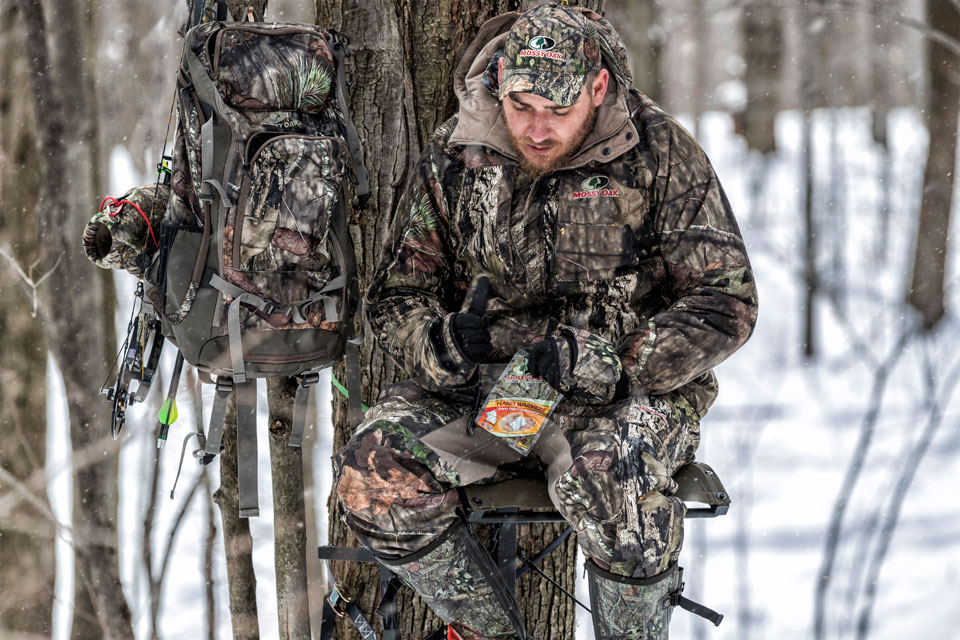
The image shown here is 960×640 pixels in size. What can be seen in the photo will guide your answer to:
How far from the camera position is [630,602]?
7.57 ft

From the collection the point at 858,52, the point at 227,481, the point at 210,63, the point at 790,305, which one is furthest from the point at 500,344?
the point at 858,52

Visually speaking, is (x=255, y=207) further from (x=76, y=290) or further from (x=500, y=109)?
(x=76, y=290)

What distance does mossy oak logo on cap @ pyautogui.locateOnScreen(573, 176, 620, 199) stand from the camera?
8.49ft

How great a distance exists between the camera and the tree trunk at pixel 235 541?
343cm

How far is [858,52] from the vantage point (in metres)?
11.9

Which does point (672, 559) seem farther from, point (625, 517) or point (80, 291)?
point (80, 291)

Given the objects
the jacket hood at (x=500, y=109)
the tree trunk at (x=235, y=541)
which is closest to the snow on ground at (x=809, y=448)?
the tree trunk at (x=235, y=541)

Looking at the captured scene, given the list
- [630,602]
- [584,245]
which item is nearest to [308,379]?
[584,245]

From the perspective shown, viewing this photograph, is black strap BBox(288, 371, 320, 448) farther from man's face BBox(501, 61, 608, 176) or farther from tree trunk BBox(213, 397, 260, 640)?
man's face BBox(501, 61, 608, 176)

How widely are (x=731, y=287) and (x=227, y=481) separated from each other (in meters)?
1.93

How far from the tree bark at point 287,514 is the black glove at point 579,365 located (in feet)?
3.77

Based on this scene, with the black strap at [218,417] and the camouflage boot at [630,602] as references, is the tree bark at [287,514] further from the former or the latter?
the camouflage boot at [630,602]

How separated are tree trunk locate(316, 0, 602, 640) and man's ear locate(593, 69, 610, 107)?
73cm

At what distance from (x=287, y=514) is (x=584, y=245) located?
4.87 ft
